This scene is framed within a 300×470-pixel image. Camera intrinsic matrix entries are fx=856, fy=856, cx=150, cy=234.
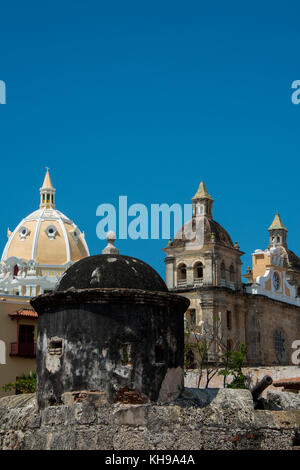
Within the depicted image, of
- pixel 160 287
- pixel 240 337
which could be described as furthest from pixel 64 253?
pixel 160 287

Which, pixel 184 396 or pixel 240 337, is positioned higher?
pixel 240 337

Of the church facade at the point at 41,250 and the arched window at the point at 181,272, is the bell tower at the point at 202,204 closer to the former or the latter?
the arched window at the point at 181,272

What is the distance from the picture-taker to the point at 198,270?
172ft

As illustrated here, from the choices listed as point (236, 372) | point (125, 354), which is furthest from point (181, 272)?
point (125, 354)

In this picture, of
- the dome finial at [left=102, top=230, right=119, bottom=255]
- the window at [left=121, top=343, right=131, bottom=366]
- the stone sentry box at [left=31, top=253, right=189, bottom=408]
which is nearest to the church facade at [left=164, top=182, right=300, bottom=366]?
the dome finial at [left=102, top=230, right=119, bottom=255]

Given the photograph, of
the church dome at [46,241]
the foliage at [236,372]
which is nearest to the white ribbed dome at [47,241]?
the church dome at [46,241]

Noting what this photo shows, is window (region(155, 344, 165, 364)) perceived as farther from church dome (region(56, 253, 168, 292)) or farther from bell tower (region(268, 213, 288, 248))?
bell tower (region(268, 213, 288, 248))

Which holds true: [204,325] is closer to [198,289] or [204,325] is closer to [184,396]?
[198,289]

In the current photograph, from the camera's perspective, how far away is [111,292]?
1264cm

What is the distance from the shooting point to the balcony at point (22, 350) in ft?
110

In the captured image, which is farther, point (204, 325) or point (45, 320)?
point (204, 325)

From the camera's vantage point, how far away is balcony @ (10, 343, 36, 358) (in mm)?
33438

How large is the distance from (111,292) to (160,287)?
1.11 metres
